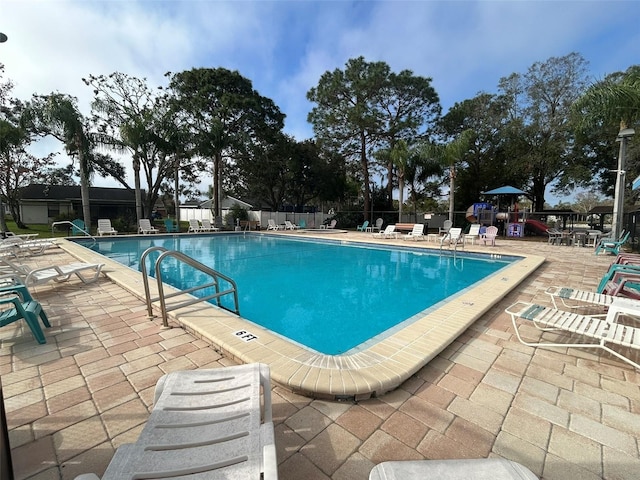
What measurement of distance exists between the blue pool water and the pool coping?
0.76 meters

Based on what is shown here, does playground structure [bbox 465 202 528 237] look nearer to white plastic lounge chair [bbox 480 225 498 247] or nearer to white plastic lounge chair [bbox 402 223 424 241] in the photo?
white plastic lounge chair [bbox 402 223 424 241]

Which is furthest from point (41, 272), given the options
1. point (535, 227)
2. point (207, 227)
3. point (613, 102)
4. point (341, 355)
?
point (535, 227)

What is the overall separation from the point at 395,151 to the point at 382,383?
58.9 feet

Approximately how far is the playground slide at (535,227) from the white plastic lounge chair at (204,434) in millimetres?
19004

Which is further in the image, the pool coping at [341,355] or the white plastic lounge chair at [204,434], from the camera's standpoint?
the pool coping at [341,355]

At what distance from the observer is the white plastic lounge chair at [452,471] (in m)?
1.08

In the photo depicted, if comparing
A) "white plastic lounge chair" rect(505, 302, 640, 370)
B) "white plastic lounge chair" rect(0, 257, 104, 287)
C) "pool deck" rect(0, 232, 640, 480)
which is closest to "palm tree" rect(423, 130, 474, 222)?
"white plastic lounge chair" rect(505, 302, 640, 370)

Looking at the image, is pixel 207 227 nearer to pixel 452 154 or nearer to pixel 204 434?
pixel 452 154

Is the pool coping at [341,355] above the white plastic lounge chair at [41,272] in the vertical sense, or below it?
below

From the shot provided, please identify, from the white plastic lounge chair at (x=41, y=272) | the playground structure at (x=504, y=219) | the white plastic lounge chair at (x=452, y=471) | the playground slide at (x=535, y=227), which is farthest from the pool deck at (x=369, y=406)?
the playground slide at (x=535, y=227)

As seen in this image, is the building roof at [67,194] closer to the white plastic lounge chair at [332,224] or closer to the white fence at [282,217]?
the white fence at [282,217]

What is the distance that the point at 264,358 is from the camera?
250 centimetres

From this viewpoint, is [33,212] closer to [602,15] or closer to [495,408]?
[495,408]

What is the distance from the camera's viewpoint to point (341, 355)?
2682 mm
